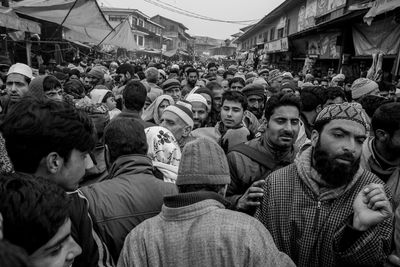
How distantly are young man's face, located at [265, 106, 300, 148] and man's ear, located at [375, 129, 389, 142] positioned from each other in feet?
2.05

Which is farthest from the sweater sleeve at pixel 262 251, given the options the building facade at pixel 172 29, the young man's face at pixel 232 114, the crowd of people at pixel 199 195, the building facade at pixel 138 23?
the building facade at pixel 172 29

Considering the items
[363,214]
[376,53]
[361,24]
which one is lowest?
[363,214]

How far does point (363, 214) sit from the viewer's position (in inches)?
64.6

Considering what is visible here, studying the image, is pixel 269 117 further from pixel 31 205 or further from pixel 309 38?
pixel 309 38

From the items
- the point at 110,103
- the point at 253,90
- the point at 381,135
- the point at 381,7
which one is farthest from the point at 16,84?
the point at 381,7

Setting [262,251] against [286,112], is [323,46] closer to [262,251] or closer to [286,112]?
[286,112]

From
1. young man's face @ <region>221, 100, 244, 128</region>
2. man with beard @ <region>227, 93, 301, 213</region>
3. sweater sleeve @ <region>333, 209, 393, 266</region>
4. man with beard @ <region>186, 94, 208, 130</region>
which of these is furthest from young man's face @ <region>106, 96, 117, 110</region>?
sweater sleeve @ <region>333, 209, 393, 266</region>

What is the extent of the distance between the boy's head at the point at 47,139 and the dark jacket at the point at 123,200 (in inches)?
8.9

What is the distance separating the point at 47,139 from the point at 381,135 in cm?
241

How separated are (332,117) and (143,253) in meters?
1.40

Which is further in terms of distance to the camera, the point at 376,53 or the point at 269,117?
the point at 376,53

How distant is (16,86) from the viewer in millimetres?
4719

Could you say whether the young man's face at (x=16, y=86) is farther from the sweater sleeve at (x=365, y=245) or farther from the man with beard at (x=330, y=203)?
the sweater sleeve at (x=365, y=245)

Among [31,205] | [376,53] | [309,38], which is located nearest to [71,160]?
[31,205]
